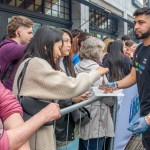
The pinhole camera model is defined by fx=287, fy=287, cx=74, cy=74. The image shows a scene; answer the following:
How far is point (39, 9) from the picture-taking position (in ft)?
30.2

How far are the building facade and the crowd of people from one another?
401 centimetres

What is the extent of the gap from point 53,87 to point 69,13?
9.23 m

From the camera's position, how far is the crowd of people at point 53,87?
1510 mm

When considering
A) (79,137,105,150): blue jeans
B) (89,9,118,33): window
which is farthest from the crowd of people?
(89,9,118,33): window

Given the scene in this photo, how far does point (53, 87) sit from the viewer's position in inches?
78.3

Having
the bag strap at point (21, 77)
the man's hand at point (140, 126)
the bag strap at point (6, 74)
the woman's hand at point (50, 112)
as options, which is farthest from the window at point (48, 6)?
the woman's hand at point (50, 112)

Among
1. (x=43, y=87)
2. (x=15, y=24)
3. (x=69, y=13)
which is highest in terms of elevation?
(x=69, y=13)

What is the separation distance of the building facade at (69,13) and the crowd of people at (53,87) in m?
4.01

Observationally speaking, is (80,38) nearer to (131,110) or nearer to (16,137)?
(131,110)

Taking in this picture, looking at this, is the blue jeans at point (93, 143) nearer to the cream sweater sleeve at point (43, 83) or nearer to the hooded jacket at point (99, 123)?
the hooded jacket at point (99, 123)

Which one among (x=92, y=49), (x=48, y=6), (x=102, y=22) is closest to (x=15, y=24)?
(x=92, y=49)

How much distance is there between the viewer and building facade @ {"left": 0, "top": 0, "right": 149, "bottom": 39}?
25.6ft

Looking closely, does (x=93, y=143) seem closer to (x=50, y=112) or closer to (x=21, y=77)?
(x=21, y=77)

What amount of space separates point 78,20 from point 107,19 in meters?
5.18
